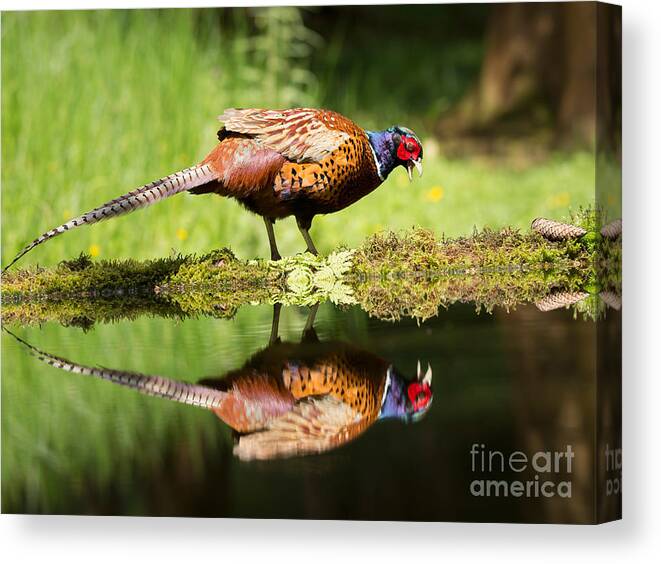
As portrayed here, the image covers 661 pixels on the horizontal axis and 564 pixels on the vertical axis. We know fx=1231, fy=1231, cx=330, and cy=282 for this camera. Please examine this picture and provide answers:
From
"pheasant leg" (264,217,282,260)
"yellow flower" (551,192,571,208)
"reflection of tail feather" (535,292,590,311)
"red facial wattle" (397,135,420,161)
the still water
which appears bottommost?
the still water

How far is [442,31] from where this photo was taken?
4.93m

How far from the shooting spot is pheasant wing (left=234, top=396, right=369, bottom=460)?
4.23 metres

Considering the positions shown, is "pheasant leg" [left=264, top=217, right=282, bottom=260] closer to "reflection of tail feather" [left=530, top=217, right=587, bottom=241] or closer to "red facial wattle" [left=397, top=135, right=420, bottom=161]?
"red facial wattle" [left=397, top=135, right=420, bottom=161]

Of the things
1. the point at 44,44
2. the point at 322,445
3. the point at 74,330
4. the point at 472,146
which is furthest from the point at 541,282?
the point at 44,44

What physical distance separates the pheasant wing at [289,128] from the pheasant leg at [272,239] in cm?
28

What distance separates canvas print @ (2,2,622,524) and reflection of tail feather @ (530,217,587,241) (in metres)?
0.01

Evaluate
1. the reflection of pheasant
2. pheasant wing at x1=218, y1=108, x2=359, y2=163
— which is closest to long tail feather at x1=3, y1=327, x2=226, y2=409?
the reflection of pheasant

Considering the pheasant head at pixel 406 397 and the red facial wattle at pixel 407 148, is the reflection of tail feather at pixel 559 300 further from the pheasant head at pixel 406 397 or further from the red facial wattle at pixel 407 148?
the red facial wattle at pixel 407 148

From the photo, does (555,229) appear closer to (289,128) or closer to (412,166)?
(412,166)

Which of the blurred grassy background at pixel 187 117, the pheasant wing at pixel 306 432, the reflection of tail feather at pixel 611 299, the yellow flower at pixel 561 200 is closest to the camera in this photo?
the pheasant wing at pixel 306 432

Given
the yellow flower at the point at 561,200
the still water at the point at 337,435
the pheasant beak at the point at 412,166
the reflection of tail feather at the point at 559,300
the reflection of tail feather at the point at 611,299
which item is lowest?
the still water at the point at 337,435

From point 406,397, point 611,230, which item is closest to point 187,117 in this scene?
point 406,397

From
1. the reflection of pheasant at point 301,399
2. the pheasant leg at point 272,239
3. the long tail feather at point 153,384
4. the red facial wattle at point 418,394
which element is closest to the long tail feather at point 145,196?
the pheasant leg at point 272,239

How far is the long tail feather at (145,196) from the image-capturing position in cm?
500
